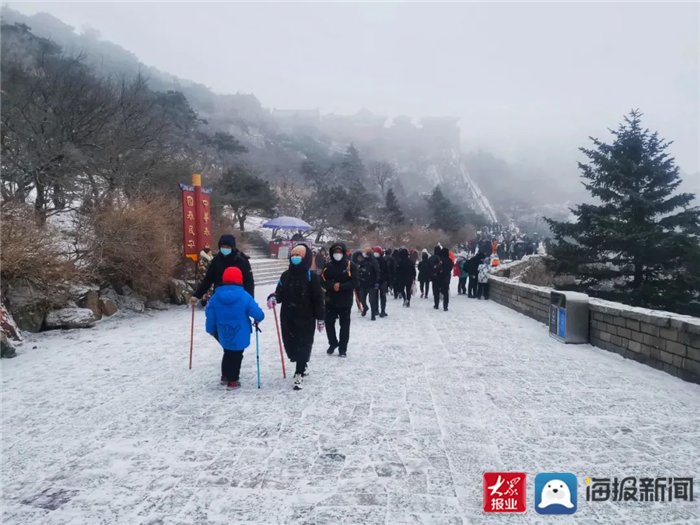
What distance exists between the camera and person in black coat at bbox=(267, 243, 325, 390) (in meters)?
4.93

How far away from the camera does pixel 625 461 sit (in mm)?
3160

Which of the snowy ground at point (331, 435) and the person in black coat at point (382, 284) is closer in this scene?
the snowy ground at point (331, 435)

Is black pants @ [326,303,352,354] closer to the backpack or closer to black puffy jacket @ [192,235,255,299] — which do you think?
black puffy jacket @ [192,235,255,299]

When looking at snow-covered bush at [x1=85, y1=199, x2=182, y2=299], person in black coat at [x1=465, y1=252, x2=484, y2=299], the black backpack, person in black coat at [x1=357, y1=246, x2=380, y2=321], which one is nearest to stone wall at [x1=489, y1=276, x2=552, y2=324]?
person in black coat at [x1=465, y1=252, x2=484, y2=299]

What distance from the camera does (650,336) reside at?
5.64m

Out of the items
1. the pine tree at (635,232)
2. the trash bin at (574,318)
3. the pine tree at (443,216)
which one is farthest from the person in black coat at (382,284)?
the pine tree at (443,216)

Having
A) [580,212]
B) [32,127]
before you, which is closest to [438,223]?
[580,212]

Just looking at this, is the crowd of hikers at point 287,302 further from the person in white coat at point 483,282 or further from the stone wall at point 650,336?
the person in white coat at point 483,282

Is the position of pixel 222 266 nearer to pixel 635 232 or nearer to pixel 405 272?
pixel 405 272

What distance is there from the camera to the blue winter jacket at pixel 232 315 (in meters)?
4.71

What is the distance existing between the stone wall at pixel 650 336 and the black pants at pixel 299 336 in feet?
14.4

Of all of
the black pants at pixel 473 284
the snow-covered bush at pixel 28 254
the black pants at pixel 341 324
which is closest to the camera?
the black pants at pixel 341 324

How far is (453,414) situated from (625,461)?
4.64 ft

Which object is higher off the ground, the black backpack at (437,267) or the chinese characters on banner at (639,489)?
the black backpack at (437,267)
